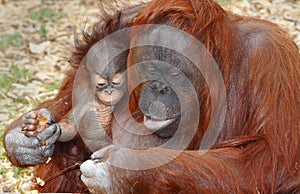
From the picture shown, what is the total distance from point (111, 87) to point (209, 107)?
81 centimetres

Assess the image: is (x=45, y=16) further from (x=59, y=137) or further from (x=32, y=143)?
(x=32, y=143)

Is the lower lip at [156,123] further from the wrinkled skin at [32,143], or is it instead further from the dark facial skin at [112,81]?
the wrinkled skin at [32,143]

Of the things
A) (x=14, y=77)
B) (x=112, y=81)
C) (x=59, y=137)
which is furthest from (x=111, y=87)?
(x=14, y=77)

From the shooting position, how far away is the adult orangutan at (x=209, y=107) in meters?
4.39

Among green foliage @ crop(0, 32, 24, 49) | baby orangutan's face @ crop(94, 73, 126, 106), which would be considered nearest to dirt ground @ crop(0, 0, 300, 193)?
green foliage @ crop(0, 32, 24, 49)

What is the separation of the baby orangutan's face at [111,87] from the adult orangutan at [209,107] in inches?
11.6

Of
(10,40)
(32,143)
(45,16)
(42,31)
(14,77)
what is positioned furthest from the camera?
(45,16)

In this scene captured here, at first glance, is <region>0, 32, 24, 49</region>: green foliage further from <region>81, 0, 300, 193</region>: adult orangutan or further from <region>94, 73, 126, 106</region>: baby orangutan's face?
<region>81, 0, 300, 193</region>: adult orangutan

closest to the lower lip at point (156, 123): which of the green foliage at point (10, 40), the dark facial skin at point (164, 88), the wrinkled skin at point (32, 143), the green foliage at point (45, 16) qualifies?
the dark facial skin at point (164, 88)

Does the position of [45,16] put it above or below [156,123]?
below

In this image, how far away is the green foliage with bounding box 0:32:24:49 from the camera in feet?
26.8

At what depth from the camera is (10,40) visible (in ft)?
27.0

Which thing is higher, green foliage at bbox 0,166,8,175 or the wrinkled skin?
the wrinkled skin

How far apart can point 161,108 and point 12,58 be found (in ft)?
11.9
